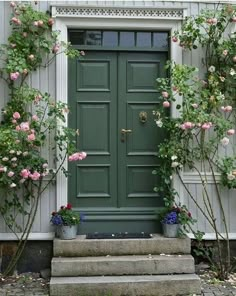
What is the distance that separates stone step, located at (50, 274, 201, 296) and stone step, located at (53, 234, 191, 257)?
0.34 metres

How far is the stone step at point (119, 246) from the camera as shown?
17.6 ft

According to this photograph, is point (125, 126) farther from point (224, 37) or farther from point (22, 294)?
point (22, 294)

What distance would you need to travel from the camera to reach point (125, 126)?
19.5ft

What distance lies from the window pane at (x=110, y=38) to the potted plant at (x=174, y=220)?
218 cm

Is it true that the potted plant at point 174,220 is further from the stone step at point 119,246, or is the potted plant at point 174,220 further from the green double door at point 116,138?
the green double door at point 116,138

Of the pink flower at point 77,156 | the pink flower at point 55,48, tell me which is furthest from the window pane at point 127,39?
the pink flower at point 77,156

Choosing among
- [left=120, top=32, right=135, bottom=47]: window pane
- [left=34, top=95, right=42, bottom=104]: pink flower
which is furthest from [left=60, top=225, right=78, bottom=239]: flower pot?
[left=120, top=32, right=135, bottom=47]: window pane

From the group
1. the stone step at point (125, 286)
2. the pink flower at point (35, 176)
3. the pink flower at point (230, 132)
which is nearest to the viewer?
the stone step at point (125, 286)

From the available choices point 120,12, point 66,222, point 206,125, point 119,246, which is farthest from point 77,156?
point 120,12

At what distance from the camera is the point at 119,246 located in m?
5.41

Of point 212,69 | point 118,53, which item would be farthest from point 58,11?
point 212,69

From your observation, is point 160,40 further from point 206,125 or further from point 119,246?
point 119,246

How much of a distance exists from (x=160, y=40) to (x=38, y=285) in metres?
3.34

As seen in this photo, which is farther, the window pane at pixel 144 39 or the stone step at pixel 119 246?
the window pane at pixel 144 39
